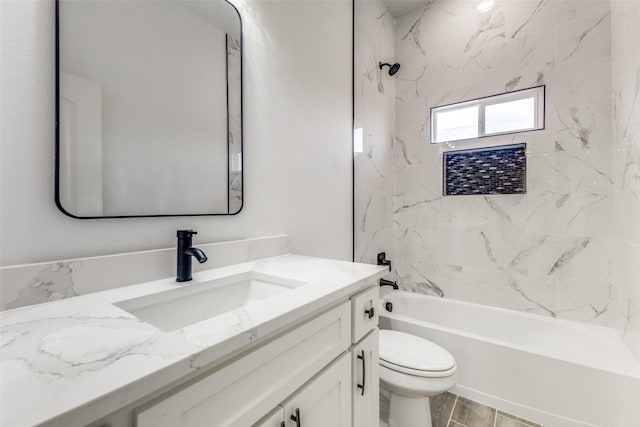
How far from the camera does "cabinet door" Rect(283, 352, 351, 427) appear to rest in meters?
0.72

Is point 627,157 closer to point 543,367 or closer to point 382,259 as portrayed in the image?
point 543,367

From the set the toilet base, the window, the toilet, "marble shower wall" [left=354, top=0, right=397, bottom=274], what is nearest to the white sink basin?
the toilet

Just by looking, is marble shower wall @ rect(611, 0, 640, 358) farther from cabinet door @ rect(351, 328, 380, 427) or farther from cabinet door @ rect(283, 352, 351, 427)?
cabinet door @ rect(283, 352, 351, 427)

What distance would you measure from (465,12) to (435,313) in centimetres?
243

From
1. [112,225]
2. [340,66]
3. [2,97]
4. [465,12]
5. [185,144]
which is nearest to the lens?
[2,97]

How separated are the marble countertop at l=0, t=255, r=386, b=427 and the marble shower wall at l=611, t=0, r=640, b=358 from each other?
175 centimetres

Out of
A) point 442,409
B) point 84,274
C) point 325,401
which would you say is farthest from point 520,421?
point 84,274

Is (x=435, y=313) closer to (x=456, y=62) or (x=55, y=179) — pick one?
(x=456, y=62)

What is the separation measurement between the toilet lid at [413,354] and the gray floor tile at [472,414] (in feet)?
1.57

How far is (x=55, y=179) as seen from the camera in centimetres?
77

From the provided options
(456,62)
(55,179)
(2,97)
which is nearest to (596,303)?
(456,62)

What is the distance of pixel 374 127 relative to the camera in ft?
7.73

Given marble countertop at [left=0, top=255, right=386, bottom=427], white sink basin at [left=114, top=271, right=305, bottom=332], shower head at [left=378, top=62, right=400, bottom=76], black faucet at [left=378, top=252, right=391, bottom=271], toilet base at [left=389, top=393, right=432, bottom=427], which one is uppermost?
shower head at [left=378, top=62, right=400, bottom=76]

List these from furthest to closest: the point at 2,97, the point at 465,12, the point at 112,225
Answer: the point at 465,12 → the point at 112,225 → the point at 2,97
